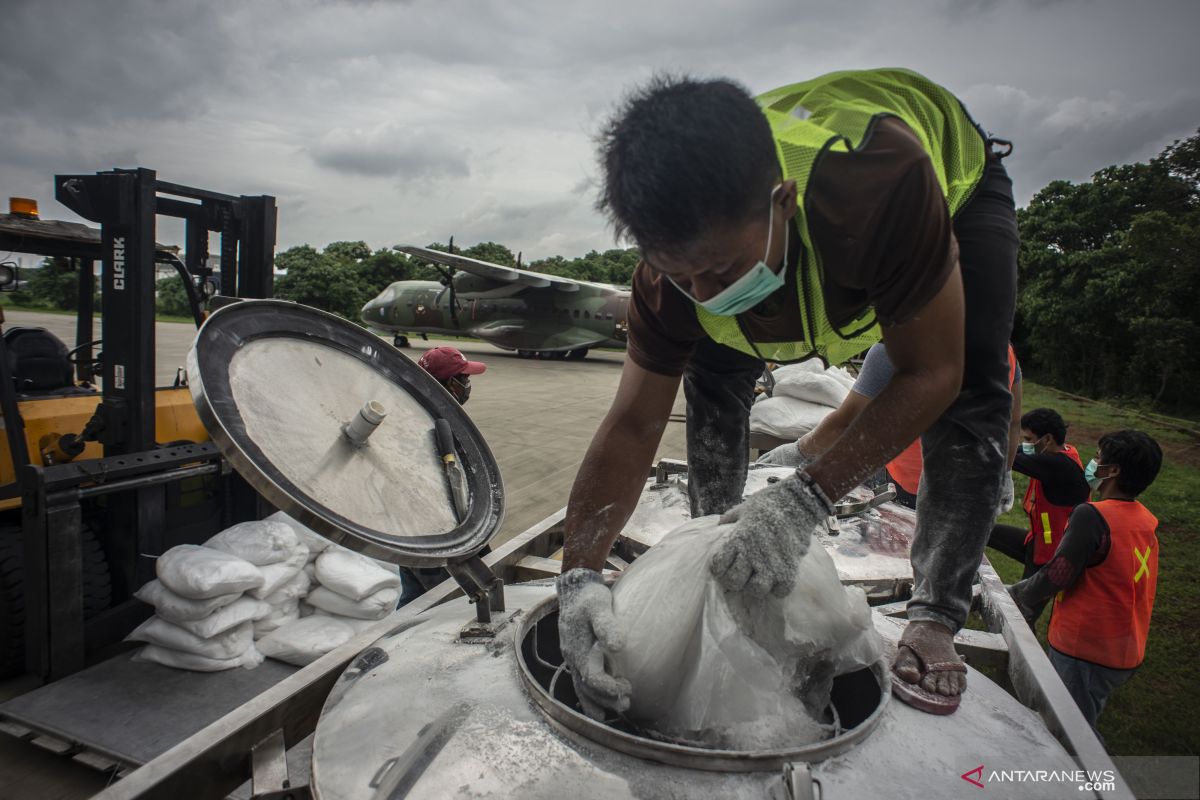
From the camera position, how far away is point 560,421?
9781 mm

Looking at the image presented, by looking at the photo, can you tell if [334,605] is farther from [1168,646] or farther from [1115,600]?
[1168,646]

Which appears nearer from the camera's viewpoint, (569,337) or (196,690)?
(196,690)

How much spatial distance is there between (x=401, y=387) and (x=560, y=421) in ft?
24.8

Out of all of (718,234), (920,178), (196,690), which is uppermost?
(920,178)

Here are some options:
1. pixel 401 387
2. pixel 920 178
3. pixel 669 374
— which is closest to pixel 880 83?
pixel 920 178

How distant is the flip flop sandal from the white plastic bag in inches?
108

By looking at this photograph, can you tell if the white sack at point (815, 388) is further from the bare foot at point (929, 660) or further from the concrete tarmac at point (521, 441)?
the bare foot at point (929, 660)

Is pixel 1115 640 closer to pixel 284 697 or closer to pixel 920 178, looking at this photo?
pixel 920 178

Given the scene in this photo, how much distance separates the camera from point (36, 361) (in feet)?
11.7

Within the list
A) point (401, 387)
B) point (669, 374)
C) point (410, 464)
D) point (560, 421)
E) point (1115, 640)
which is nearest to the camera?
point (669, 374)

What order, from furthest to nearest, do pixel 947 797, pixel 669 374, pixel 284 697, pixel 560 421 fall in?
pixel 560 421
pixel 669 374
pixel 284 697
pixel 947 797

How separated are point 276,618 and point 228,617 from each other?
0.95 ft

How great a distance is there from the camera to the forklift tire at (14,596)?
115 inches

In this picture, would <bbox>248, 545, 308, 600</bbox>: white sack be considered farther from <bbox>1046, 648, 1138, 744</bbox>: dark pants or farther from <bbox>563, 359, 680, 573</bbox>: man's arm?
<bbox>1046, 648, 1138, 744</bbox>: dark pants
